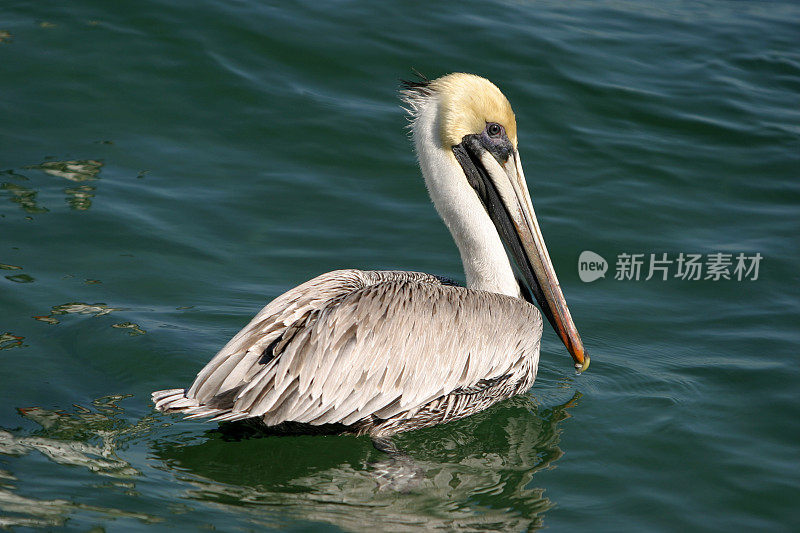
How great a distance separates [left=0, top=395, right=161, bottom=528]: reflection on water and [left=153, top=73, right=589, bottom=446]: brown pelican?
0.37 m

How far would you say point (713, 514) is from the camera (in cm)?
428

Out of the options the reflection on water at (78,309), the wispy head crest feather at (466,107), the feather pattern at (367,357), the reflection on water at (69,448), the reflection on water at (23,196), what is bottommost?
the reflection on water at (69,448)

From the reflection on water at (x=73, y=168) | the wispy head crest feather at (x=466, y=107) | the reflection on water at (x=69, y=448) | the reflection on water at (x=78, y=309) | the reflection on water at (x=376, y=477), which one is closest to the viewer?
the reflection on water at (x=69, y=448)

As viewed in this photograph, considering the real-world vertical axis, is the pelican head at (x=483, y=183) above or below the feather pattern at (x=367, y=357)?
above

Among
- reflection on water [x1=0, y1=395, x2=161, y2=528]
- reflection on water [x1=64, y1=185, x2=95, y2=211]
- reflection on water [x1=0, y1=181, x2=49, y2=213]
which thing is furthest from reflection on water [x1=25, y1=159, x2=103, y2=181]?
reflection on water [x1=0, y1=395, x2=161, y2=528]

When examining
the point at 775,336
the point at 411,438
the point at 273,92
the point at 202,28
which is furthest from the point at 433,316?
the point at 202,28

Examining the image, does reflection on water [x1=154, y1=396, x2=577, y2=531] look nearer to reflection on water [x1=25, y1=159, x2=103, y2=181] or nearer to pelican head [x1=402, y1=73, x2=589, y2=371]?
pelican head [x1=402, y1=73, x2=589, y2=371]

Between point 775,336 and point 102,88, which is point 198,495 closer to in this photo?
point 775,336

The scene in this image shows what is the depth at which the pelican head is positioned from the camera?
5004 mm

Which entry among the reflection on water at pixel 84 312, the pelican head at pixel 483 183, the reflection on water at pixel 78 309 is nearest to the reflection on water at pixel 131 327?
the reflection on water at pixel 84 312

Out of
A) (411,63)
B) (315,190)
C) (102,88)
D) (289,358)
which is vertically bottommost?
(289,358)

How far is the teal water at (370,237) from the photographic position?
4238 millimetres

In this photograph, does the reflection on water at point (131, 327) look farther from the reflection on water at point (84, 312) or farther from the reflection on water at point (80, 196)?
the reflection on water at point (80, 196)

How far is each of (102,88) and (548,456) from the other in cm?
500
